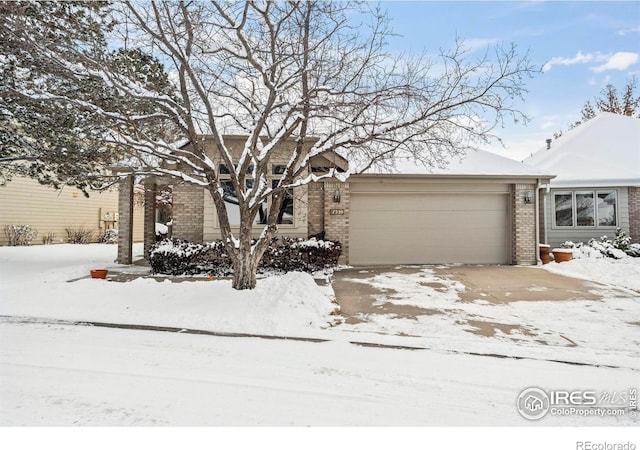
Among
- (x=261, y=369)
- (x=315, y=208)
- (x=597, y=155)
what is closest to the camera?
Answer: (x=261, y=369)

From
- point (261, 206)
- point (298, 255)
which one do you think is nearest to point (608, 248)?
point (298, 255)

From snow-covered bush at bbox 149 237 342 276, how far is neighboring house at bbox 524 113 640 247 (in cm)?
852

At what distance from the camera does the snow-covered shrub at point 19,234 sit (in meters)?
15.7

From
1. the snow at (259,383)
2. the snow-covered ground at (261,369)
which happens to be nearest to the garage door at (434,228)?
the snow-covered ground at (261,369)

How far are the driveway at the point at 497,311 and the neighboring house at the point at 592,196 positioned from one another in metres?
5.21

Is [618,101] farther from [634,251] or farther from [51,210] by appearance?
[51,210]

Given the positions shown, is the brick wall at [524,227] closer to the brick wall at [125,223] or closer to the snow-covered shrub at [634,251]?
the snow-covered shrub at [634,251]

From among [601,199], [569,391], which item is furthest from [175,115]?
[601,199]

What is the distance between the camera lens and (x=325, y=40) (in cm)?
593

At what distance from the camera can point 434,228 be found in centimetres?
1162

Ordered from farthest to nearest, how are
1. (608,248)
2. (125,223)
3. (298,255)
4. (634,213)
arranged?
1. (634,213)
2. (608,248)
3. (125,223)
4. (298,255)

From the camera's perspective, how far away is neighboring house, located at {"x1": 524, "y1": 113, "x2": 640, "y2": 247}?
1282 cm

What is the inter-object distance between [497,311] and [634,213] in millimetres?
10949
